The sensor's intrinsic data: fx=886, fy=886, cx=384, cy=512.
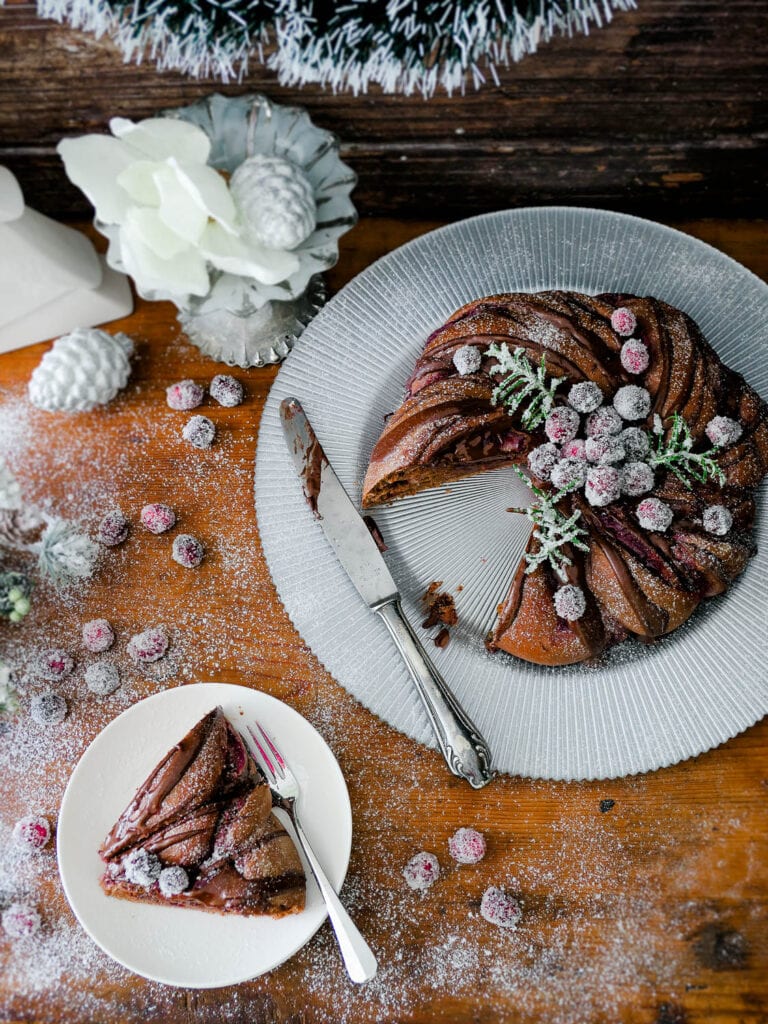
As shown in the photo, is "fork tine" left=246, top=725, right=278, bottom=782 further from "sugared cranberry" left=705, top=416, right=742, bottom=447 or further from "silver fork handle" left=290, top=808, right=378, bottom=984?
"sugared cranberry" left=705, top=416, right=742, bottom=447

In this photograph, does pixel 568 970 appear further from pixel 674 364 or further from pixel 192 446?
pixel 192 446

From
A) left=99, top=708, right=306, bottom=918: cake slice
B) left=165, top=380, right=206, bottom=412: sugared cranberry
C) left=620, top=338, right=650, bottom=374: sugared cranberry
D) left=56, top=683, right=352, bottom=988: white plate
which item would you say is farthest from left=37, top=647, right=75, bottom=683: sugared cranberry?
left=620, top=338, right=650, bottom=374: sugared cranberry

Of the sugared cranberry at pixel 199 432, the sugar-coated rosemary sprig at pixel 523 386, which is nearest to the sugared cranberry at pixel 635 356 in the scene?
the sugar-coated rosemary sprig at pixel 523 386

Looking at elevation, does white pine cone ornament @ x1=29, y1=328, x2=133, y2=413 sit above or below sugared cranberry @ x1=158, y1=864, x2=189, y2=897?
above

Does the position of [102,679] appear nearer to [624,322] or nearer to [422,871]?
[422,871]

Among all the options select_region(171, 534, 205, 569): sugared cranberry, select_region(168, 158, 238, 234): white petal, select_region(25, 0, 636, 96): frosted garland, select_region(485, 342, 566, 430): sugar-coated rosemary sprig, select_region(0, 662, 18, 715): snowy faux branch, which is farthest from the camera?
select_region(171, 534, 205, 569): sugared cranberry

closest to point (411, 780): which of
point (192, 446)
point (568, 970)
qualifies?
point (568, 970)

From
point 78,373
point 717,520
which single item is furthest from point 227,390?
point 717,520
